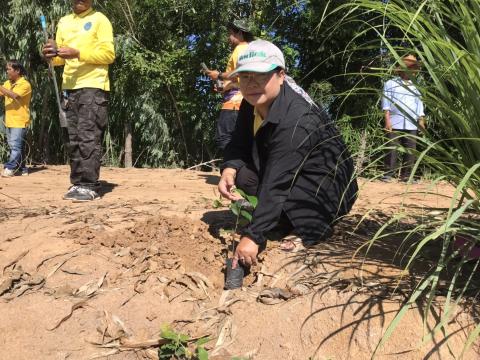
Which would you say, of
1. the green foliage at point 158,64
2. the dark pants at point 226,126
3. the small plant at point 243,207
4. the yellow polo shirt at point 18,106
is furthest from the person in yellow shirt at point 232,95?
the green foliage at point 158,64

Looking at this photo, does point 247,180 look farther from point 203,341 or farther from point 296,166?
point 203,341

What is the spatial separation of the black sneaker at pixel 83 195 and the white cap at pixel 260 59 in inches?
77.8

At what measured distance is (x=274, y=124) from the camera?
236cm

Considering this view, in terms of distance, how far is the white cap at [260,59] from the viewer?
2213 millimetres

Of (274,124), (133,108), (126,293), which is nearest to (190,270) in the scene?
(126,293)

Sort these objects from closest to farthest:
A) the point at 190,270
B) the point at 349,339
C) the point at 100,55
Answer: the point at 349,339 < the point at 190,270 < the point at 100,55

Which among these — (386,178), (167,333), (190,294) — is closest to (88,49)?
(190,294)

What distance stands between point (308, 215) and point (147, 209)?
1282 mm

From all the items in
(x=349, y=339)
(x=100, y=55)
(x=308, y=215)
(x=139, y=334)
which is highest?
(x=100, y=55)

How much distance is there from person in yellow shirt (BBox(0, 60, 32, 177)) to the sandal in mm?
4421

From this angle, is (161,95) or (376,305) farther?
(161,95)

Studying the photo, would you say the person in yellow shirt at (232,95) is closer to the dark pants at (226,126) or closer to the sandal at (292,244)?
the dark pants at (226,126)

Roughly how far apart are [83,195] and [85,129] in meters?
0.49

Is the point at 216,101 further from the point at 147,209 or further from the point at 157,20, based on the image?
the point at 147,209
